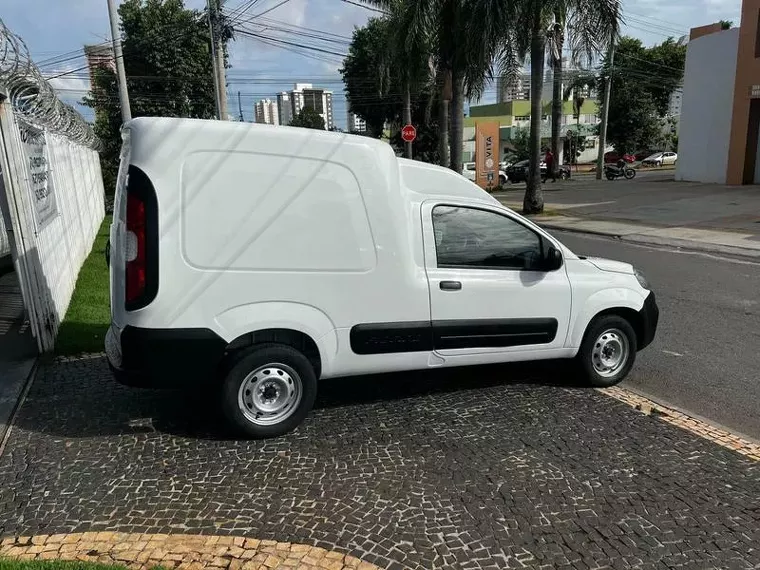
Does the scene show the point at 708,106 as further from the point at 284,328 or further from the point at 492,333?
the point at 284,328

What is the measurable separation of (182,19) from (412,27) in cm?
1529

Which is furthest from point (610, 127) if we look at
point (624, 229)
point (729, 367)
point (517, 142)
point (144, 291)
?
point (144, 291)

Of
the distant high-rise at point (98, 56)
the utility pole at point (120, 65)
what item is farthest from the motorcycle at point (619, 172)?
the utility pole at point (120, 65)

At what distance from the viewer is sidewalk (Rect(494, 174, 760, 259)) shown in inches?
527

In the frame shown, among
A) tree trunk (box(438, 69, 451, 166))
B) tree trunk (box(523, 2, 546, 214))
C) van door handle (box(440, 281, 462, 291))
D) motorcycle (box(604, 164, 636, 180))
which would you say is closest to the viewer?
van door handle (box(440, 281, 462, 291))

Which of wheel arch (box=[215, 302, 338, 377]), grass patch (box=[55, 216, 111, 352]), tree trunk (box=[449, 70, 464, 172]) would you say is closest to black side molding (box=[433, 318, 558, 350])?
wheel arch (box=[215, 302, 338, 377])

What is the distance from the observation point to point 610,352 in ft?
16.8

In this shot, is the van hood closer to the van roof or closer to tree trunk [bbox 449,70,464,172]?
the van roof

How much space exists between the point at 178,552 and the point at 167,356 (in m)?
1.31

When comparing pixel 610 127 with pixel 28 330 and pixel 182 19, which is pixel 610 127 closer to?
pixel 182 19

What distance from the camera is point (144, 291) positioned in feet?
12.1

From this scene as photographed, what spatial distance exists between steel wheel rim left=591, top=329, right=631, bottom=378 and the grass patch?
4.63m

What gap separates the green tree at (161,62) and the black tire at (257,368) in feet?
88.2

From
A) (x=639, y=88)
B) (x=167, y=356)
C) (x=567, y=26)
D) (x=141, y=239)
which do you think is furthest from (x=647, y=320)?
(x=639, y=88)
